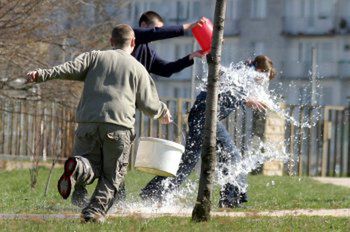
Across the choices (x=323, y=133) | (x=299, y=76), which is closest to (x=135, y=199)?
(x=323, y=133)

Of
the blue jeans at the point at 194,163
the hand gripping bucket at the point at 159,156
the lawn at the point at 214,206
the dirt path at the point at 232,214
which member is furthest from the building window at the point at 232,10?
the hand gripping bucket at the point at 159,156

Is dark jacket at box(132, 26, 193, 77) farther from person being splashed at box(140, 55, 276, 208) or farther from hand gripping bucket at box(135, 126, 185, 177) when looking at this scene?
hand gripping bucket at box(135, 126, 185, 177)

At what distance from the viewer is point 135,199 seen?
13.2m

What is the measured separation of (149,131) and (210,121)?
657 inches

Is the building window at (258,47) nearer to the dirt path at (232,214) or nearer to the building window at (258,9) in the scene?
the building window at (258,9)

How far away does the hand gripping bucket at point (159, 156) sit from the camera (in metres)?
11.8

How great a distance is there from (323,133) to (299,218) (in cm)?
1768

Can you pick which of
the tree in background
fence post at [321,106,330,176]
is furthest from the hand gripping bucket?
fence post at [321,106,330,176]

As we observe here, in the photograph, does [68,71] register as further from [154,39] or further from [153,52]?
[153,52]

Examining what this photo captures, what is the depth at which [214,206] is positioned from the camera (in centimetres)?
1323

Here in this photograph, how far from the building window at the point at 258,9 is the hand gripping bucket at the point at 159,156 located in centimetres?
4514

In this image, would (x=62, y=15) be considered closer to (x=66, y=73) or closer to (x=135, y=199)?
(x=135, y=199)

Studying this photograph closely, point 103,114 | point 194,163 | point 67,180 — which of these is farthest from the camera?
point 194,163

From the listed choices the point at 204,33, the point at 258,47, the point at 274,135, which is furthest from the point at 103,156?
the point at 258,47
